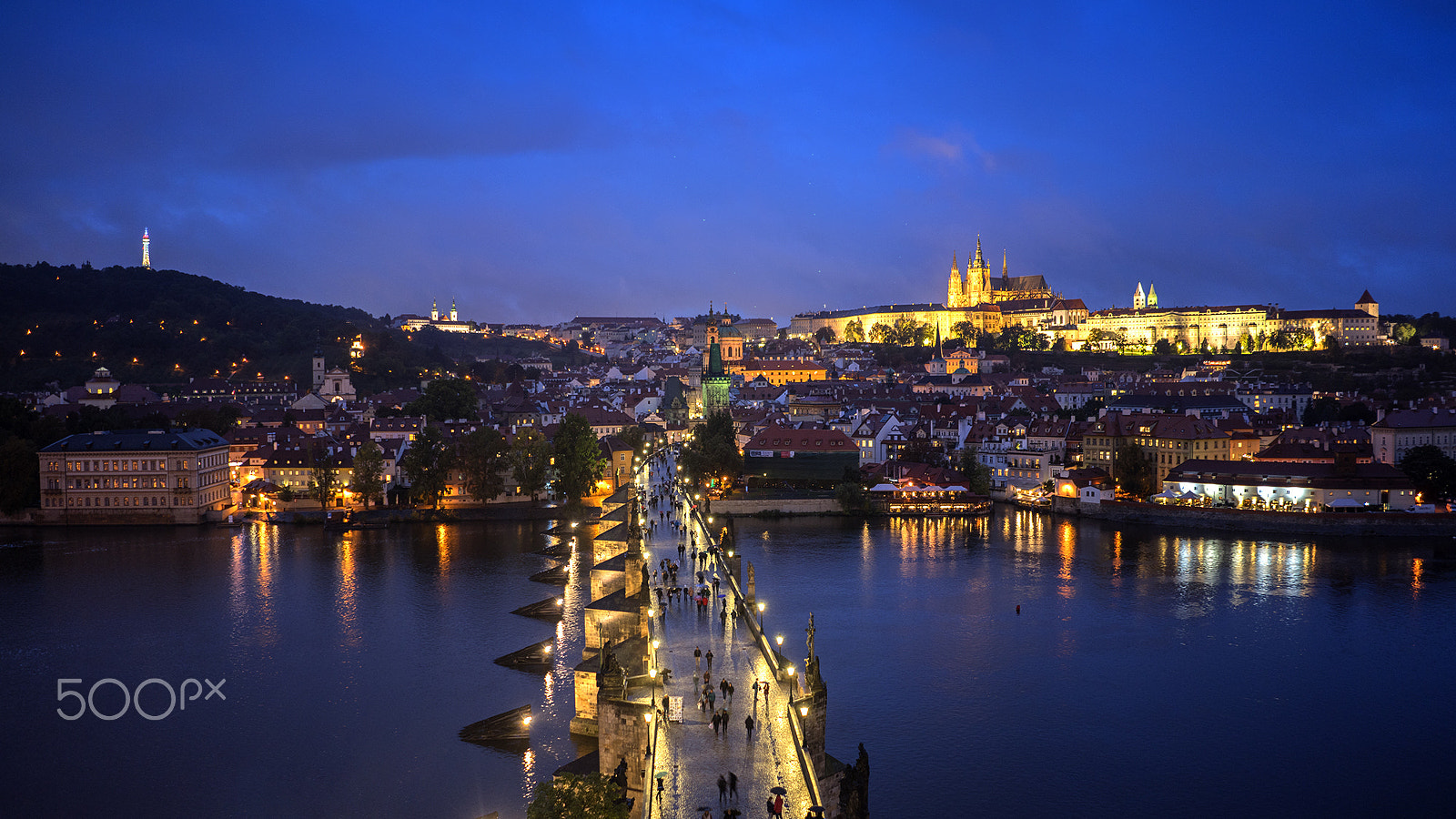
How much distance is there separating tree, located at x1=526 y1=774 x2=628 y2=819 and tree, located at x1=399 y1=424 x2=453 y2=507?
2386 centimetres

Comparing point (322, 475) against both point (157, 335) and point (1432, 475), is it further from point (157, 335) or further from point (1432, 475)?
point (157, 335)

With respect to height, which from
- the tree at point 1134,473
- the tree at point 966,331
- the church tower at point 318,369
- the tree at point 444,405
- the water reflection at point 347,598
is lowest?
the water reflection at point 347,598

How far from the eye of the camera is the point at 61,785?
12.4 m

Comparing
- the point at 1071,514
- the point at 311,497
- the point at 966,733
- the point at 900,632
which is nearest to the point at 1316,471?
the point at 1071,514

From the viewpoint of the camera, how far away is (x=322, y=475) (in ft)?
105

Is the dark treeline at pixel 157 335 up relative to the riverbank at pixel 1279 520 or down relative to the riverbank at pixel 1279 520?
up

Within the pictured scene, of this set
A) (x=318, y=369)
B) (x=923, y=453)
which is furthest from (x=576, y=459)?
(x=318, y=369)

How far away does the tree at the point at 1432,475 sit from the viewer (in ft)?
96.1

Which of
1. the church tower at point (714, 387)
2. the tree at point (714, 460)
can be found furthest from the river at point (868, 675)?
the church tower at point (714, 387)

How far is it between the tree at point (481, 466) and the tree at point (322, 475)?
12.5ft

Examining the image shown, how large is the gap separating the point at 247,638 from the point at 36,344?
51.5m

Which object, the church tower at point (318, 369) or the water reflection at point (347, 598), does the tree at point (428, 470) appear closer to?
the water reflection at point (347, 598)

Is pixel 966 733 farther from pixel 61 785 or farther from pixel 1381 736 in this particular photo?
pixel 61 785

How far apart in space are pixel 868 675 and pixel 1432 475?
21755mm
